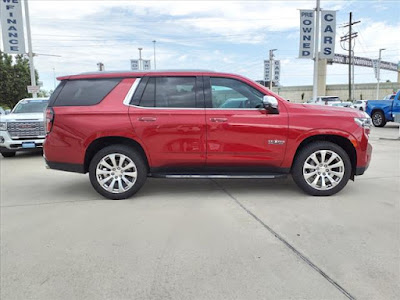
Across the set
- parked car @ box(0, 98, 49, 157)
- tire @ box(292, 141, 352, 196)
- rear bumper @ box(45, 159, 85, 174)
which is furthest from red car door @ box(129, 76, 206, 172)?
parked car @ box(0, 98, 49, 157)

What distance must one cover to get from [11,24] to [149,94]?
A: 54.6 feet

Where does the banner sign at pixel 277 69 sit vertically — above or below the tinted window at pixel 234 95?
above

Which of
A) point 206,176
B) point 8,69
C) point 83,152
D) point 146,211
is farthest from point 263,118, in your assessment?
point 8,69

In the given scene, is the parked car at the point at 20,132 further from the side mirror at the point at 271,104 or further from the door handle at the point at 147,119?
the side mirror at the point at 271,104

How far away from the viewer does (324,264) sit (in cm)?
284

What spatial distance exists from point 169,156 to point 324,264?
8.34 ft

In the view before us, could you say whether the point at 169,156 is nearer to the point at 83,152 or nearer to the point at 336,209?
the point at 83,152

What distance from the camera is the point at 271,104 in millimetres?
4367

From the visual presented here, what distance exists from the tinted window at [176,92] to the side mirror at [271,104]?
99 cm

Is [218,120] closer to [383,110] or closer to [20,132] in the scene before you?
[20,132]

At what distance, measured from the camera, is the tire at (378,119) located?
51.0 feet

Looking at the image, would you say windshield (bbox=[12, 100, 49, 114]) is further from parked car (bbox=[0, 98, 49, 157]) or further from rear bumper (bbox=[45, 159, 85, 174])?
rear bumper (bbox=[45, 159, 85, 174])

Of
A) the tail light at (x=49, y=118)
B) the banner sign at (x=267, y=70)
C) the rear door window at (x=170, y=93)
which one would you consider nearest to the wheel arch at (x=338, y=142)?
the rear door window at (x=170, y=93)

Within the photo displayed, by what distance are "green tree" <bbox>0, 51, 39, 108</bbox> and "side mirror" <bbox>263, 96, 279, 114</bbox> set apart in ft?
128
